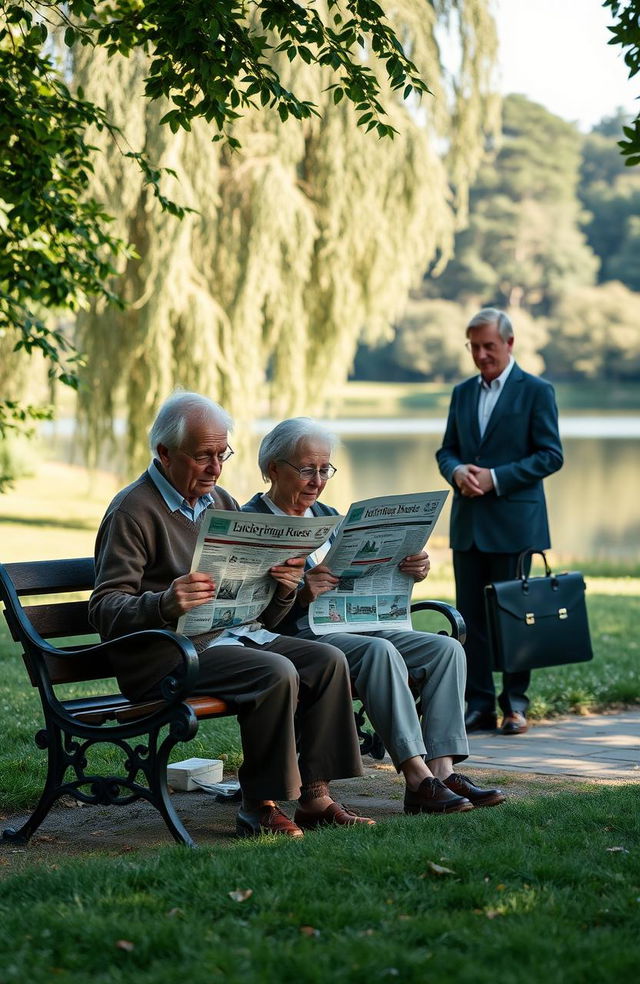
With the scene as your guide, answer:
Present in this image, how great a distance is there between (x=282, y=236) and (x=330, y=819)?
1189 cm

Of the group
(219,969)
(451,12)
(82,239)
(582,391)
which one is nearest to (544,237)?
(582,391)

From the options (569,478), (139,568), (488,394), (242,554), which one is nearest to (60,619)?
(139,568)

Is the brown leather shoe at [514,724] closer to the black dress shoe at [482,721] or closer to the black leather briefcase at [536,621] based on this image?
the black dress shoe at [482,721]

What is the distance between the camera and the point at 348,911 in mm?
3045

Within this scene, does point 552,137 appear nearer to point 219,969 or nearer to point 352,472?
point 352,472

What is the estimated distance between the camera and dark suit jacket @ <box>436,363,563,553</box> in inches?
241

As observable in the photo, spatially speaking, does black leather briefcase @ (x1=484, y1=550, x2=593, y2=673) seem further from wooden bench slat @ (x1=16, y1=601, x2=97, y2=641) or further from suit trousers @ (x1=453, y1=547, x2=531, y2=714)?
wooden bench slat @ (x1=16, y1=601, x2=97, y2=641)

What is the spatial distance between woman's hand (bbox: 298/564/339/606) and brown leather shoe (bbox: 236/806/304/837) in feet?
2.38

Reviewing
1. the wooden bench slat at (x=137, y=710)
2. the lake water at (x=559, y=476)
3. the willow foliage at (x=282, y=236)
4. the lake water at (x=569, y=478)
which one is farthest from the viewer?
the lake water at (x=569, y=478)

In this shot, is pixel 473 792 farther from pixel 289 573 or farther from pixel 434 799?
pixel 289 573

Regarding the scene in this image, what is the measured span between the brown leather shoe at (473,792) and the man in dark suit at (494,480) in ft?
5.49

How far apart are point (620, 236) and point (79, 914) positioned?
73.5 m

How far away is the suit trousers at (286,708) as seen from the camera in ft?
13.1

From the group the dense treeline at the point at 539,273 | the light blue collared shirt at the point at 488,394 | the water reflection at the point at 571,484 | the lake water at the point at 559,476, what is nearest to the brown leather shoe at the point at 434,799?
the light blue collared shirt at the point at 488,394
